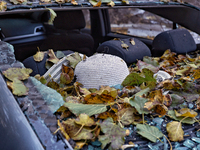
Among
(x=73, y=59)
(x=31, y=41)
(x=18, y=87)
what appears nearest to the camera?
(x=18, y=87)

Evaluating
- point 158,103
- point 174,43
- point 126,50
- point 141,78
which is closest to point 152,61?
point 126,50

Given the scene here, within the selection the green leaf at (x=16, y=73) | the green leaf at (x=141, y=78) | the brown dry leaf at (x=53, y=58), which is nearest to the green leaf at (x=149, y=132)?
the green leaf at (x=141, y=78)

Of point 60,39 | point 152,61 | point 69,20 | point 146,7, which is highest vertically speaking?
point 146,7

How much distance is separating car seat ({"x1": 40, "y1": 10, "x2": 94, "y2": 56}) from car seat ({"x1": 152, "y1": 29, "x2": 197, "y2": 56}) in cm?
86

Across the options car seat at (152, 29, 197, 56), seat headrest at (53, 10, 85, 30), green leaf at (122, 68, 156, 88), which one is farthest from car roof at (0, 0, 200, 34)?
green leaf at (122, 68, 156, 88)

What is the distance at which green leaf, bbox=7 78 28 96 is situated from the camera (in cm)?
76

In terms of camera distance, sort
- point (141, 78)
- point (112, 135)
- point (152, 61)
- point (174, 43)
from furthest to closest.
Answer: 1. point (174, 43)
2. point (152, 61)
3. point (141, 78)
4. point (112, 135)

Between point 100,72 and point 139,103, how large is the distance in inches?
18.0

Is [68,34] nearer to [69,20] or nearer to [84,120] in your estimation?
[69,20]

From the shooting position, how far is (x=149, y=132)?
28.2 inches

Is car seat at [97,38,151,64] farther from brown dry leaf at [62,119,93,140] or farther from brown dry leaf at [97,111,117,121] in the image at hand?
brown dry leaf at [62,119,93,140]

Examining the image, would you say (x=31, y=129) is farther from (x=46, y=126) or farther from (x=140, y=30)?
(x=140, y=30)

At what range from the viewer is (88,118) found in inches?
28.7

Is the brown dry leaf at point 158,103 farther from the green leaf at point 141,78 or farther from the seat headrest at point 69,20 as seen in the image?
the seat headrest at point 69,20
